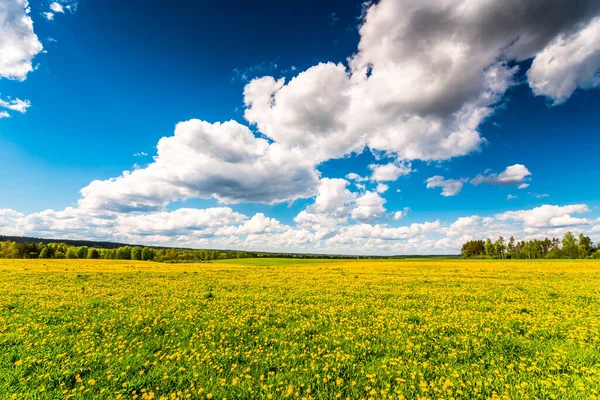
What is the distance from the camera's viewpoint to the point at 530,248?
146 meters

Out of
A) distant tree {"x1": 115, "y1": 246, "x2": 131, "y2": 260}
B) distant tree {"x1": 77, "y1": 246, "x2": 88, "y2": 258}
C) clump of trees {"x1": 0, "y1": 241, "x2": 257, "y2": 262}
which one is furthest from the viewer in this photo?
distant tree {"x1": 115, "y1": 246, "x2": 131, "y2": 260}

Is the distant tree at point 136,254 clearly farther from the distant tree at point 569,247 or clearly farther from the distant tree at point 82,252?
the distant tree at point 569,247

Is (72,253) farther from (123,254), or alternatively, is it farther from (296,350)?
(296,350)

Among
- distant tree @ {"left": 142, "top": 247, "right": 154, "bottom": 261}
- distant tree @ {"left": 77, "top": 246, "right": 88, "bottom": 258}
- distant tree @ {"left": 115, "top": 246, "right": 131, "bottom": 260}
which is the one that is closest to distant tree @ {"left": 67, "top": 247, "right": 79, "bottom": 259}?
distant tree @ {"left": 77, "top": 246, "right": 88, "bottom": 258}

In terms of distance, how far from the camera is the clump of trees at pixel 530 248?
12670cm

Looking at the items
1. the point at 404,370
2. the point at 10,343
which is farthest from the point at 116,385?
the point at 404,370

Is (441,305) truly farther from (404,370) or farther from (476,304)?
(404,370)

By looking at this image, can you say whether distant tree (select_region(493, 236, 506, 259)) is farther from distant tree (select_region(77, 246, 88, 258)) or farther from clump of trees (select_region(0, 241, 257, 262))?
distant tree (select_region(77, 246, 88, 258))

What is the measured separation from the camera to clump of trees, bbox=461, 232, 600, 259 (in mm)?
126700

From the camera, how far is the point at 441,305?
17750 millimetres

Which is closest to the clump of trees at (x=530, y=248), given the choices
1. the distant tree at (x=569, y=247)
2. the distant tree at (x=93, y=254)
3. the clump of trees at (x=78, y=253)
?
the distant tree at (x=569, y=247)

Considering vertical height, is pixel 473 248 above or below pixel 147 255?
above

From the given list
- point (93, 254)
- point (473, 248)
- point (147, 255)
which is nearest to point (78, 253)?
point (93, 254)

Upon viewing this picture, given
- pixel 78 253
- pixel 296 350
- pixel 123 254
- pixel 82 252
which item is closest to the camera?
pixel 296 350
